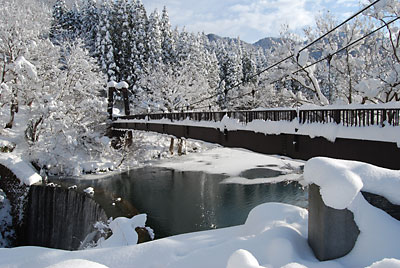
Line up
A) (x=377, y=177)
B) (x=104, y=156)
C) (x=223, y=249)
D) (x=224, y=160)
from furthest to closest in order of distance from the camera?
(x=224, y=160) < (x=104, y=156) < (x=223, y=249) < (x=377, y=177)

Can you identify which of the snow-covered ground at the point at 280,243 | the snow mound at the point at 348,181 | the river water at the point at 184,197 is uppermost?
the snow mound at the point at 348,181

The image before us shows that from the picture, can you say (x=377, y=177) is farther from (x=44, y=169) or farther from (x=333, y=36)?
(x=44, y=169)

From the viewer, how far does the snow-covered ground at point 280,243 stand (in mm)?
3391

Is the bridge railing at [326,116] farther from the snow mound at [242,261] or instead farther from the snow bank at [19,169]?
the snow bank at [19,169]

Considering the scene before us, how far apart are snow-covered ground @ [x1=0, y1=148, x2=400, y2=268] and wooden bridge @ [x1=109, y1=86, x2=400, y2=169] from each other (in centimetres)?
279

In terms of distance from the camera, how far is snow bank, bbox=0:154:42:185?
15.5m

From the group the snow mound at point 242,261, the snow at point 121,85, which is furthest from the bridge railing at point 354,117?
the snow at point 121,85

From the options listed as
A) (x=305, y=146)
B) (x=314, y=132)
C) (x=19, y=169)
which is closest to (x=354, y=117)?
(x=314, y=132)

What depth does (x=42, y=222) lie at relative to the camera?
13.8m

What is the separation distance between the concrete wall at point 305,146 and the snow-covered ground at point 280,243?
2.74 m

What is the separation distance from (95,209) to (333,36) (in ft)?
57.1

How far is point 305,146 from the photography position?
8.33 metres

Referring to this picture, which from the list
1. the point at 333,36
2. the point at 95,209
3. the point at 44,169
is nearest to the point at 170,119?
the point at 95,209

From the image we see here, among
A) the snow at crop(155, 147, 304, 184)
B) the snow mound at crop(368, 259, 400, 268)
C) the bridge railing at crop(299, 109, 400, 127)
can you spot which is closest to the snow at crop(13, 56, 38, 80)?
the snow at crop(155, 147, 304, 184)
